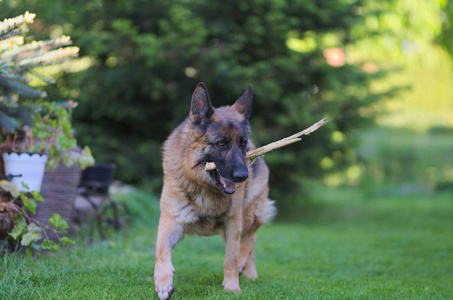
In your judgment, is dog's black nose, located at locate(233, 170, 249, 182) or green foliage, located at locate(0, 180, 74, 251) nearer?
dog's black nose, located at locate(233, 170, 249, 182)

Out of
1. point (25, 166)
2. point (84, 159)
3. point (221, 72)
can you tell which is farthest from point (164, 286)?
point (221, 72)

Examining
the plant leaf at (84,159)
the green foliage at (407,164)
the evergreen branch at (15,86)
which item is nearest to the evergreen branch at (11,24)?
the evergreen branch at (15,86)

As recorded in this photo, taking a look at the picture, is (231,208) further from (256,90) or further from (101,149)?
(101,149)

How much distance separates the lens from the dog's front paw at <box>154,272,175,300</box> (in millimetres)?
3676

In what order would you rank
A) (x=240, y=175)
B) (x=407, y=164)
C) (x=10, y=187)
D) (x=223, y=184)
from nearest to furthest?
1. (x=240, y=175)
2. (x=223, y=184)
3. (x=10, y=187)
4. (x=407, y=164)

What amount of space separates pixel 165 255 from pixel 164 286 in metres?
0.31

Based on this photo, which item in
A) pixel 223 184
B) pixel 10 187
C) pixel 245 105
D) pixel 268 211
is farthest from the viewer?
pixel 268 211

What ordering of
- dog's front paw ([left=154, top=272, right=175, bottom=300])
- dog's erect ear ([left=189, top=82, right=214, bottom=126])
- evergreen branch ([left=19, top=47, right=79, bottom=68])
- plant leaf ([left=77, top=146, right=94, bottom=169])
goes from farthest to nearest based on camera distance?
plant leaf ([left=77, top=146, right=94, bottom=169]) → evergreen branch ([left=19, top=47, right=79, bottom=68]) → dog's erect ear ([left=189, top=82, right=214, bottom=126]) → dog's front paw ([left=154, top=272, right=175, bottom=300])

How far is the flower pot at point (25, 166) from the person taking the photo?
183 inches

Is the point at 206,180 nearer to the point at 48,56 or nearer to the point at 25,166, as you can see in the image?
the point at 25,166

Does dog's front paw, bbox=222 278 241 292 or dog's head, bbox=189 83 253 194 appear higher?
dog's head, bbox=189 83 253 194

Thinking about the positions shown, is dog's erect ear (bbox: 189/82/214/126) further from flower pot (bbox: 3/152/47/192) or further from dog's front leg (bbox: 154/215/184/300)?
flower pot (bbox: 3/152/47/192)

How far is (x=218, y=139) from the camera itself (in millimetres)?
4090

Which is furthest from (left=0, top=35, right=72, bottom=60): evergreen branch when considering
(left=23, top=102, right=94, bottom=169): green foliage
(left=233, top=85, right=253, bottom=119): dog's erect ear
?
(left=233, top=85, right=253, bottom=119): dog's erect ear
